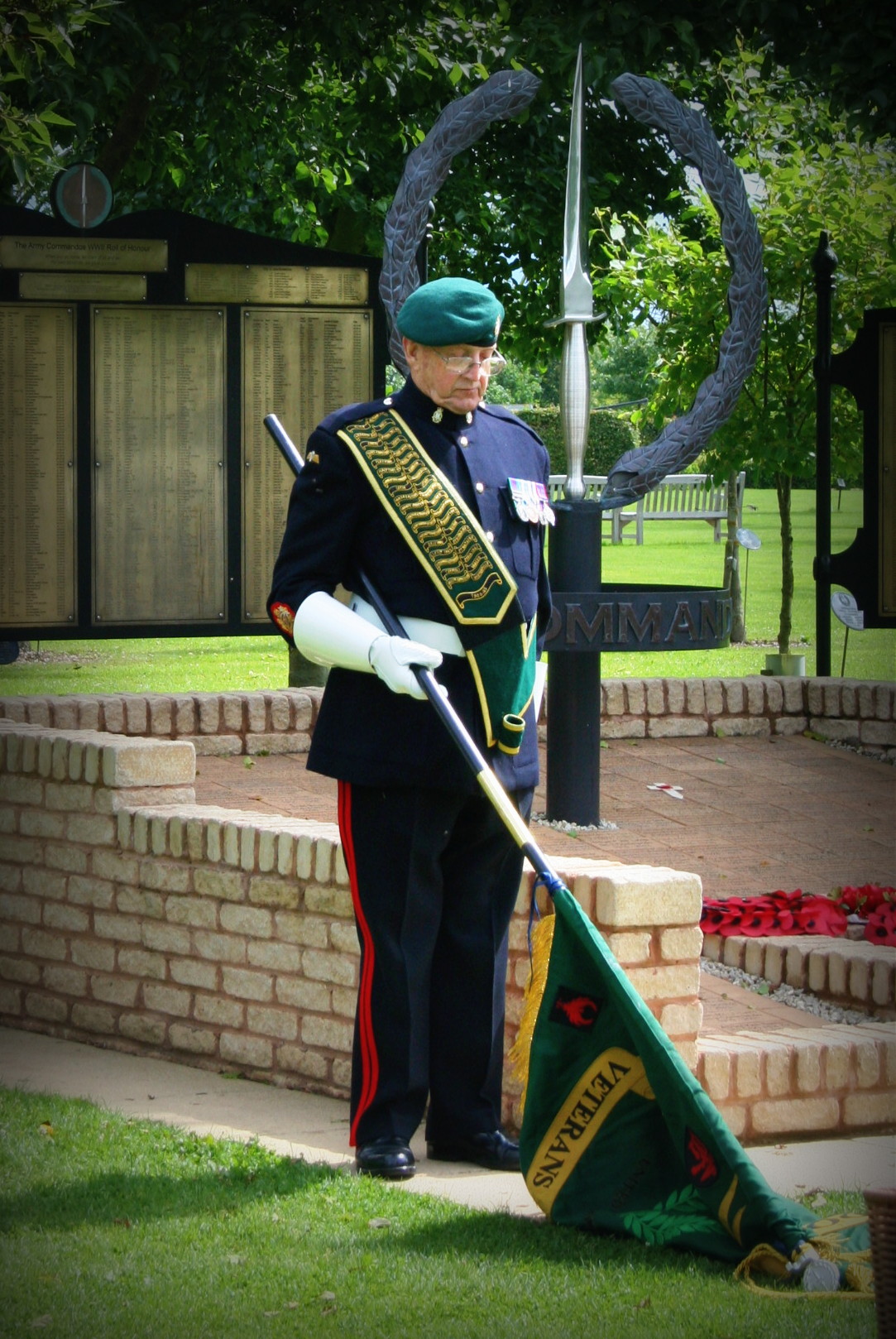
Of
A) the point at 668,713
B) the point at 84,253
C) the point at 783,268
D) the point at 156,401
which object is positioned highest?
the point at 783,268

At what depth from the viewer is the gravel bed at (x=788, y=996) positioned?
5.37 meters

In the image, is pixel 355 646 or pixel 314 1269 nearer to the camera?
pixel 314 1269

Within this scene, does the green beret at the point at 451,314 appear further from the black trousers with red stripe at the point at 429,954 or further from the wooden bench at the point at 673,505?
the wooden bench at the point at 673,505

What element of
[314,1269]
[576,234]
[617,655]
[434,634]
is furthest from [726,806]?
[617,655]

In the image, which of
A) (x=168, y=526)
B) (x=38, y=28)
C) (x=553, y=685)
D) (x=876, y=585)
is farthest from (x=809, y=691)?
(x=38, y=28)

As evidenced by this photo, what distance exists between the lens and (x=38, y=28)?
6.14 metres

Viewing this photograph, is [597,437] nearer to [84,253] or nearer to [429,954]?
[84,253]

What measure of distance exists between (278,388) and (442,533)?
11.9ft

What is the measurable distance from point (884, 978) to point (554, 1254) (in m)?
1.90

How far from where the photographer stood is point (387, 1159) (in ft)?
13.8

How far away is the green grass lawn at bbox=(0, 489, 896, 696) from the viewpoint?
Answer: 14.8m

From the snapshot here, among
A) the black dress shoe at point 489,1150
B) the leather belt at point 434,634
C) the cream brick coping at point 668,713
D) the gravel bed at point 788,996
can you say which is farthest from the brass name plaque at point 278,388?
the black dress shoe at point 489,1150

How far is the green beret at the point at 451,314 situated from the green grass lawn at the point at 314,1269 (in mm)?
1855

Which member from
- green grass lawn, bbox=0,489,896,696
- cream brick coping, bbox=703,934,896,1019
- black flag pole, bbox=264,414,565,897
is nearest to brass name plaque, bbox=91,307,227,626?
green grass lawn, bbox=0,489,896,696
